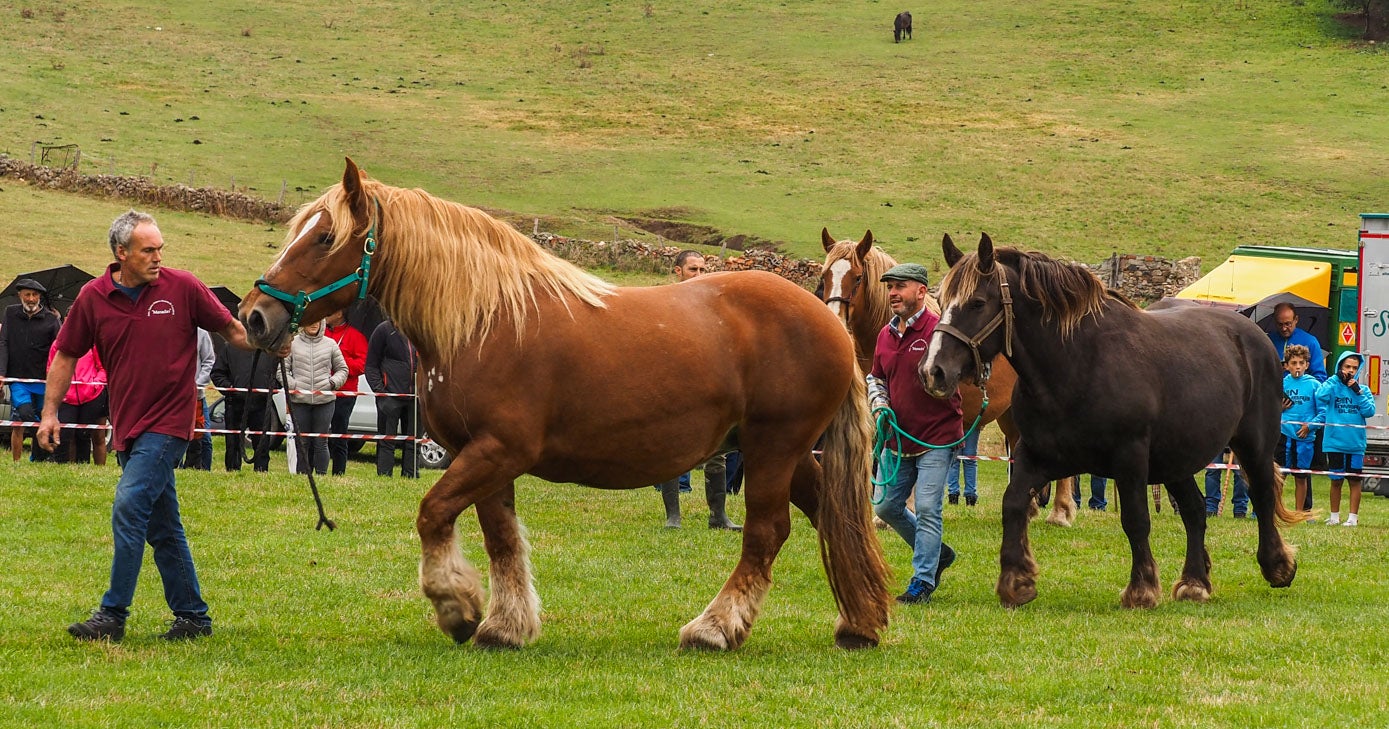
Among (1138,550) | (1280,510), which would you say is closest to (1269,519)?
(1280,510)

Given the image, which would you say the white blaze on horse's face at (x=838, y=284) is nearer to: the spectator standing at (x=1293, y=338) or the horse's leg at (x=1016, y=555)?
the horse's leg at (x=1016, y=555)

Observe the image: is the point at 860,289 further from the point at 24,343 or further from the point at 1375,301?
the point at 1375,301

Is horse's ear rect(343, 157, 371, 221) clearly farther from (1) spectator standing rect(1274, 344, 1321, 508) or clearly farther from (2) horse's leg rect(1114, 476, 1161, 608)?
(1) spectator standing rect(1274, 344, 1321, 508)

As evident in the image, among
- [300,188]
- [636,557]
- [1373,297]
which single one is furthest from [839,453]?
[300,188]

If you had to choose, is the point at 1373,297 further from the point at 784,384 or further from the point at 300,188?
the point at 300,188

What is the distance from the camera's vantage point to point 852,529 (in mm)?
7680

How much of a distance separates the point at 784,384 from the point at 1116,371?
2.85 metres

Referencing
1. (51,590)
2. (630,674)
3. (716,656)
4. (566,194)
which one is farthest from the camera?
(566,194)

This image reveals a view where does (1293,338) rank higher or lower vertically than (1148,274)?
higher

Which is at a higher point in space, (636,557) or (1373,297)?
(1373,297)

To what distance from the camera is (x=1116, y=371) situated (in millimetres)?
9078

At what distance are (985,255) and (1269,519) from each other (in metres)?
3.50

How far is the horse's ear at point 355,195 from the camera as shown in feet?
22.2

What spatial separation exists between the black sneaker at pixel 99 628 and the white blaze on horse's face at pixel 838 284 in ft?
21.2
